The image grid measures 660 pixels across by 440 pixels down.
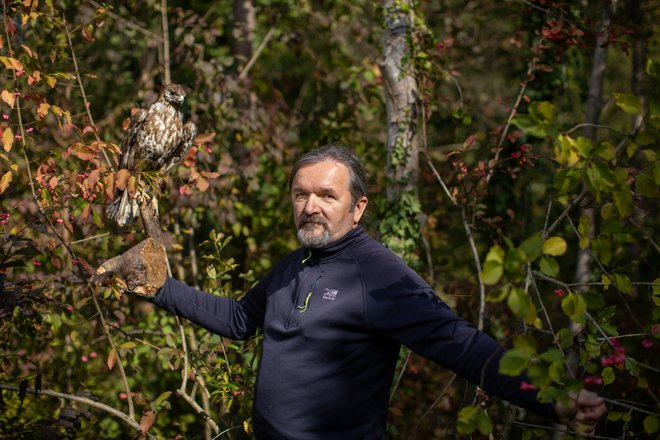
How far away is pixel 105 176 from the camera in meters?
2.45

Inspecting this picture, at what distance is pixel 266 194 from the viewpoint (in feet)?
16.3

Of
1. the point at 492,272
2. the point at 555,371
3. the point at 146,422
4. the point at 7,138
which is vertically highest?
the point at 7,138

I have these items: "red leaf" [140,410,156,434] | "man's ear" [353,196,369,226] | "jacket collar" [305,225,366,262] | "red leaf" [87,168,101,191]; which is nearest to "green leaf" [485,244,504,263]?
"jacket collar" [305,225,366,262]

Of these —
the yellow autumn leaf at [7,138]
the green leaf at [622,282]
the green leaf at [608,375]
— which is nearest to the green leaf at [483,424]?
the green leaf at [622,282]

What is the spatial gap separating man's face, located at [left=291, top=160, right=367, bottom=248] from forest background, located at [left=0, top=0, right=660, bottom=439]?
55 centimetres

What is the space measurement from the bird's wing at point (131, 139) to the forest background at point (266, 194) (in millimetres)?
84

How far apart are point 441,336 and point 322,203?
0.68 m

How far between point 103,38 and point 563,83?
443cm

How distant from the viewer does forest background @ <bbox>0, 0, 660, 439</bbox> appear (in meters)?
1.99

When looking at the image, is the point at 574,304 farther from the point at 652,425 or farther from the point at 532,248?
the point at 652,425

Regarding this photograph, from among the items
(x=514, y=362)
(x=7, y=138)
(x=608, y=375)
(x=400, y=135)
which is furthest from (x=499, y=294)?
(x=400, y=135)

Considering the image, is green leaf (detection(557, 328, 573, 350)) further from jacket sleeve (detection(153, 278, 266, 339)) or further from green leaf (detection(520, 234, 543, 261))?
jacket sleeve (detection(153, 278, 266, 339))

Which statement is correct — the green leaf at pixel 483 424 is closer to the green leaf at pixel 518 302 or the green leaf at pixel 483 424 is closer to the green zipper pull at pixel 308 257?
the green leaf at pixel 518 302

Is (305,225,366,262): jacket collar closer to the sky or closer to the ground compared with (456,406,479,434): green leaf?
closer to the sky
